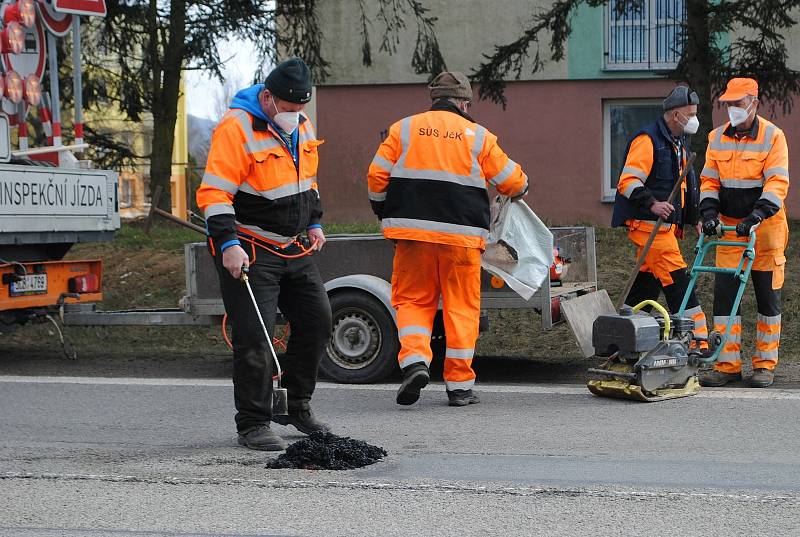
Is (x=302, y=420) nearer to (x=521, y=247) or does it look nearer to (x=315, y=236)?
(x=315, y=236)

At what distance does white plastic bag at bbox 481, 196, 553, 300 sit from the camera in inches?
311

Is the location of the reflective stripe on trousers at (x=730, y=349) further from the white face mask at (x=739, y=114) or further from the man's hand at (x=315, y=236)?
the man's hand at (x=315, y=236)

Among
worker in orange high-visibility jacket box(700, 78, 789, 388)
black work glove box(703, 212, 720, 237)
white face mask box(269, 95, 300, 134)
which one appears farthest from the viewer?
worker in orange high-visibility jacket box(700, 78, 789, 388)

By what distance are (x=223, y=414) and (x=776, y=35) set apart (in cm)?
940

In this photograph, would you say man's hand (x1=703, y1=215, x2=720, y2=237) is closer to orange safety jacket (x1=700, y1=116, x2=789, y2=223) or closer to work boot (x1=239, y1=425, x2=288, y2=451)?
orange safety jacket (x1=700, y1=116, x2=789, y2=223)

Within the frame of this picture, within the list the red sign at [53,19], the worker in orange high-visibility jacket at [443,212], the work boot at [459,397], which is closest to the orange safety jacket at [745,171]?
the worker in orange high-visibility jacket at [443,212]

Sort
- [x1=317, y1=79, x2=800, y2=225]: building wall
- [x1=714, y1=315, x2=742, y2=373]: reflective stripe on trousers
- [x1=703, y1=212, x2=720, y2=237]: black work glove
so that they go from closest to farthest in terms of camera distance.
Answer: [x1=703, y1=212, x2=720, y2=237]: black work glove → [x1=714, y1=315, x2=742, y2=373]: reflective stripe on trousers → [x1=317, y1=79, x2=800, y2=225]: building wall

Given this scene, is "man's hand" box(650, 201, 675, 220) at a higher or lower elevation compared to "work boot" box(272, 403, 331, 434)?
higher

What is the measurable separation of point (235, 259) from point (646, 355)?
8.83ft

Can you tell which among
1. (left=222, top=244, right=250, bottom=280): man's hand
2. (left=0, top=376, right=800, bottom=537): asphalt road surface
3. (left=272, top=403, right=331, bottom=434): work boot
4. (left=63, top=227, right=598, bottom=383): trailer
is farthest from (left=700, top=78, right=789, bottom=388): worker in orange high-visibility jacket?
(left=222, top=244, right=250, bottom=280): man's hand

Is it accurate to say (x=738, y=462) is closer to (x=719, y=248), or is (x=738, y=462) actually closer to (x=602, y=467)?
(x=602, y=467)

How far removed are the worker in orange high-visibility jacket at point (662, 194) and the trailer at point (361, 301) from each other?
64cm

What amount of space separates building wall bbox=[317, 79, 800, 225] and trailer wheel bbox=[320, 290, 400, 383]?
1398 centimetres

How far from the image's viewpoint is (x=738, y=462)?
5.66 m
